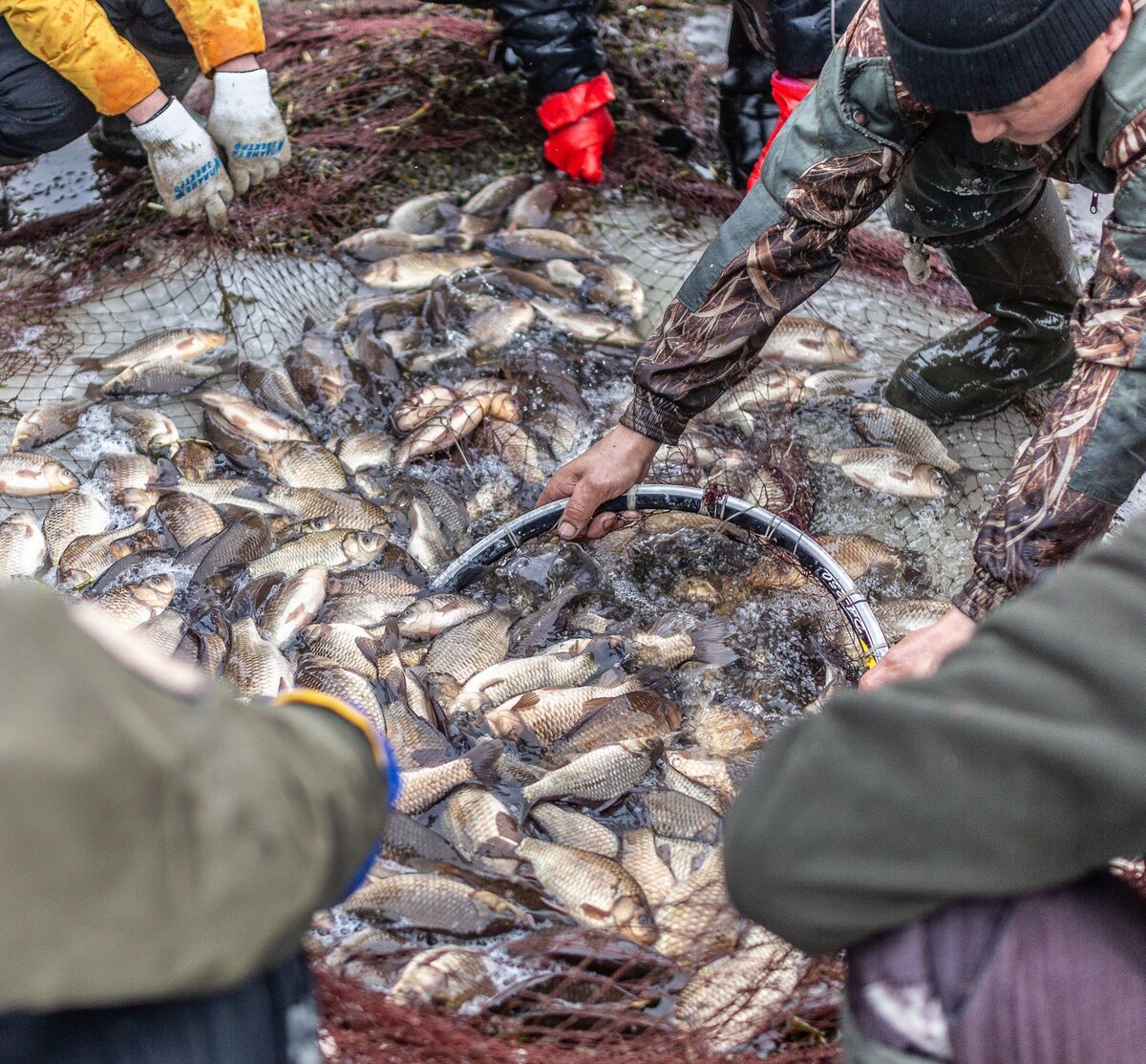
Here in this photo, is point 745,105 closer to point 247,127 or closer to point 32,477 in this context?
point 247,127

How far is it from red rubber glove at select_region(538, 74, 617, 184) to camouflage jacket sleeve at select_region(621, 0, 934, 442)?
2.45 metres

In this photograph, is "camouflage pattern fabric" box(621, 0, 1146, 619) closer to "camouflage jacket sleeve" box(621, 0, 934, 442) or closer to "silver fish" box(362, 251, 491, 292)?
"camouflage jacket sleeve" box(621, 0, 934, 442)

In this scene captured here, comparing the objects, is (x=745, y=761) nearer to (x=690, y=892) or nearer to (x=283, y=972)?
(x=690, y=892)

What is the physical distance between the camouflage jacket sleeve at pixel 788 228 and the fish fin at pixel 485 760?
102 cm

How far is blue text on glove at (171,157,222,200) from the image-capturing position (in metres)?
4.28

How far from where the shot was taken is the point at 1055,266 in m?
3.46

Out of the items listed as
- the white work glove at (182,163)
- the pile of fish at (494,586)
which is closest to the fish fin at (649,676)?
the pile of fish at (494,586)

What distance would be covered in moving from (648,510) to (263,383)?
179 centimetres

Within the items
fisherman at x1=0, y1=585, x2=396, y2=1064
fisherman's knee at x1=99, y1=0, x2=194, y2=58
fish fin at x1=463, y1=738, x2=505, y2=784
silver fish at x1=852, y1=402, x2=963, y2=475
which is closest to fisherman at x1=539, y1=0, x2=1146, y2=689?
silver fish at x1=852, y1=402, x2=963, y2=475

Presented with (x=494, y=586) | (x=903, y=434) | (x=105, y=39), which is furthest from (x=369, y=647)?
(x=105, y=39)

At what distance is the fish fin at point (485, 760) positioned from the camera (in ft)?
8.54

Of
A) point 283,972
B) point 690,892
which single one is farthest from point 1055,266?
point 283,972

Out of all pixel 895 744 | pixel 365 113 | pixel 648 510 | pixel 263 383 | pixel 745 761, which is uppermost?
pixel 895 744

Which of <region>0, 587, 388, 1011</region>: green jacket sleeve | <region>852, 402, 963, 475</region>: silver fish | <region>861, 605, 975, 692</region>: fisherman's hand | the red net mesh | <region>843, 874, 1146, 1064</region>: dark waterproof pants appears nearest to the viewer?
<region>0, 587, 388, 1011</region>: green jacket sleeve
